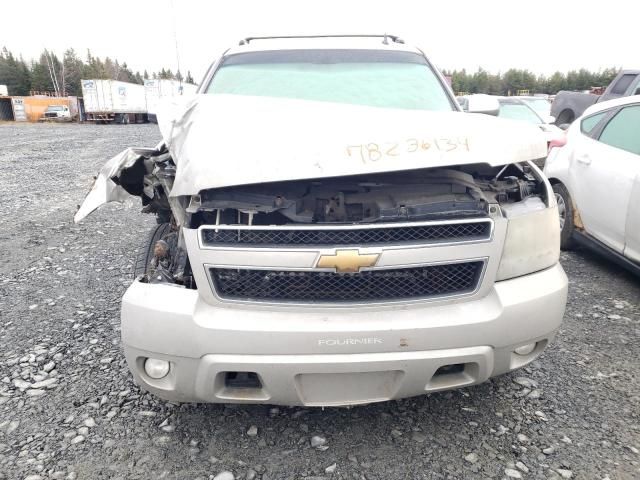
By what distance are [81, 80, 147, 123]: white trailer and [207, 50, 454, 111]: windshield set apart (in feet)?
132

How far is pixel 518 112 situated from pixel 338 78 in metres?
8.26

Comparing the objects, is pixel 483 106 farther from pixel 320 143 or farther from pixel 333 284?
pixel 333 284

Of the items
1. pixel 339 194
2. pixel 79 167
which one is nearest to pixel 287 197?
pixel 339 194

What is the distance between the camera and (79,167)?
1115cm

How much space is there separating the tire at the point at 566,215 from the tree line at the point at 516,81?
79.0 m

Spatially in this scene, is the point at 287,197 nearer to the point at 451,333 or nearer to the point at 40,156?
the point at 451,333

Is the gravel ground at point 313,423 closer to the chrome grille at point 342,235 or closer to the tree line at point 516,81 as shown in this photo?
the chrome grille at point 342,235

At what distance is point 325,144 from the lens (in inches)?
79.6

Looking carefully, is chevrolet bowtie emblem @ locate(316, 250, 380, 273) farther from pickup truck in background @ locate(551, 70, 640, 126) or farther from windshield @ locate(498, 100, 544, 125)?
pickup truck in background @ locate(551, 70, 640, 126)

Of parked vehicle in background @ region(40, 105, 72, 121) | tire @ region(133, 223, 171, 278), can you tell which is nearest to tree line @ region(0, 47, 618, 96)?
parked vehicle in background @ region(40, 105, 72, 121)

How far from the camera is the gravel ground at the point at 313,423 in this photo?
2.11 metres

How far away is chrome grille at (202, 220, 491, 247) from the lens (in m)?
1.95

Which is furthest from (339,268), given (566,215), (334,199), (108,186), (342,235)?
(566,215)

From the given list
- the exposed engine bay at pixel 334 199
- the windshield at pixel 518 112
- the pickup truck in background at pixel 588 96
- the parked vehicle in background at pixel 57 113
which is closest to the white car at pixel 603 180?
the exposed engine bay at pixel 334 199
